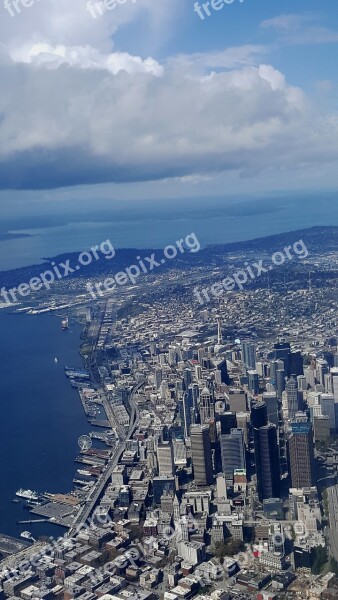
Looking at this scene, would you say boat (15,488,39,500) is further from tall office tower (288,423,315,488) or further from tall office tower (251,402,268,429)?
tall office tower (288,423,315,488)

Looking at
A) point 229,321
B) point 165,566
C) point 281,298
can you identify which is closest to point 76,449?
point 165,566

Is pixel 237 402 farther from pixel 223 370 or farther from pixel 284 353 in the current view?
pixel 284 353

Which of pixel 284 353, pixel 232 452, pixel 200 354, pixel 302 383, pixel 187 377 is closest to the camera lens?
pixel 232 452

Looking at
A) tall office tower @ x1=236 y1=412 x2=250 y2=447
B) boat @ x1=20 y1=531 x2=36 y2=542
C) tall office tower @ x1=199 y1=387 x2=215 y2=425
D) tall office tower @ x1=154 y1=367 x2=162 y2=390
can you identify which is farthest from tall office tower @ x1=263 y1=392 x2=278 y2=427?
boat @ x1=20 y1=531 x2=36 y2=542

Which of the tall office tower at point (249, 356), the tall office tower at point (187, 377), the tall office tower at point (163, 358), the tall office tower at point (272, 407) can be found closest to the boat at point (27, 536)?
the tall office tower at point (272, 407)

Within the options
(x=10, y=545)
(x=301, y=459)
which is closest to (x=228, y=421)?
(x=301, y=459)

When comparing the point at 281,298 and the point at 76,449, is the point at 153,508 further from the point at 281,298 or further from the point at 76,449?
the point at 281,298

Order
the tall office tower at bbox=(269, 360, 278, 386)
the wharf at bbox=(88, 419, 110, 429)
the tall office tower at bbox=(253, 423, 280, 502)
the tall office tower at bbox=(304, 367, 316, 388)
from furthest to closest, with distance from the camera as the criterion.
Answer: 1. the tall office tower at bbox=(269, 360, 278, 386)
2. the tall office tower at bbox=(304, 367, 316, 388)
3. the wharf at bbox=(88, 419, 110, 429)
4. the tall office tower at bbox=(253, 423, 280, 502)
